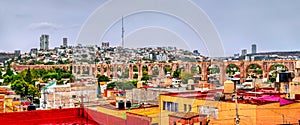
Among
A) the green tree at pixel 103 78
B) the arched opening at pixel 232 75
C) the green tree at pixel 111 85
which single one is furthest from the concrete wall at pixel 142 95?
the green tree at pixel 111 85

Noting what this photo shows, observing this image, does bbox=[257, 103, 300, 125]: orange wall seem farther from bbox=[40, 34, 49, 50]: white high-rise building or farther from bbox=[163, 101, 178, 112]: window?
bbox=[40, 34, 49, 50]: white high-rise building

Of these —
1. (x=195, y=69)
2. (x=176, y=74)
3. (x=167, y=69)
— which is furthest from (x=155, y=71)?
(x=195, y=69)

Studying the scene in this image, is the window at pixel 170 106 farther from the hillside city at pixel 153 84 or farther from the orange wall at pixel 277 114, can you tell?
the orange wall at pixel 277 114

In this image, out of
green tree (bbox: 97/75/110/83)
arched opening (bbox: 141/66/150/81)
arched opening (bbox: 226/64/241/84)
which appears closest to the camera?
arched opening (bbox: 226/64/241/84)

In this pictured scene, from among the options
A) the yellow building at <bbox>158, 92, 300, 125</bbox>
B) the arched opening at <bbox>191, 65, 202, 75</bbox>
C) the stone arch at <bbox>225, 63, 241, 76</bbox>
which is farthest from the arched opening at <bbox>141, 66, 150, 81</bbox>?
the yellow building at <bbox>158, 92, 300, 125</bbox>

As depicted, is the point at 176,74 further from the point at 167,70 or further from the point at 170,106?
the point at 170,106

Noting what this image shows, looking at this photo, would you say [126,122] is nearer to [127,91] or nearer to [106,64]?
[127,91]

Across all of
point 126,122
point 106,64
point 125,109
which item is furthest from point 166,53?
point 106,64

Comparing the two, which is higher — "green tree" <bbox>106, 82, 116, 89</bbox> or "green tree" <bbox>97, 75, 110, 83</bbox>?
"green tree" <bbox>97, 75, 110, 83</bbox>
